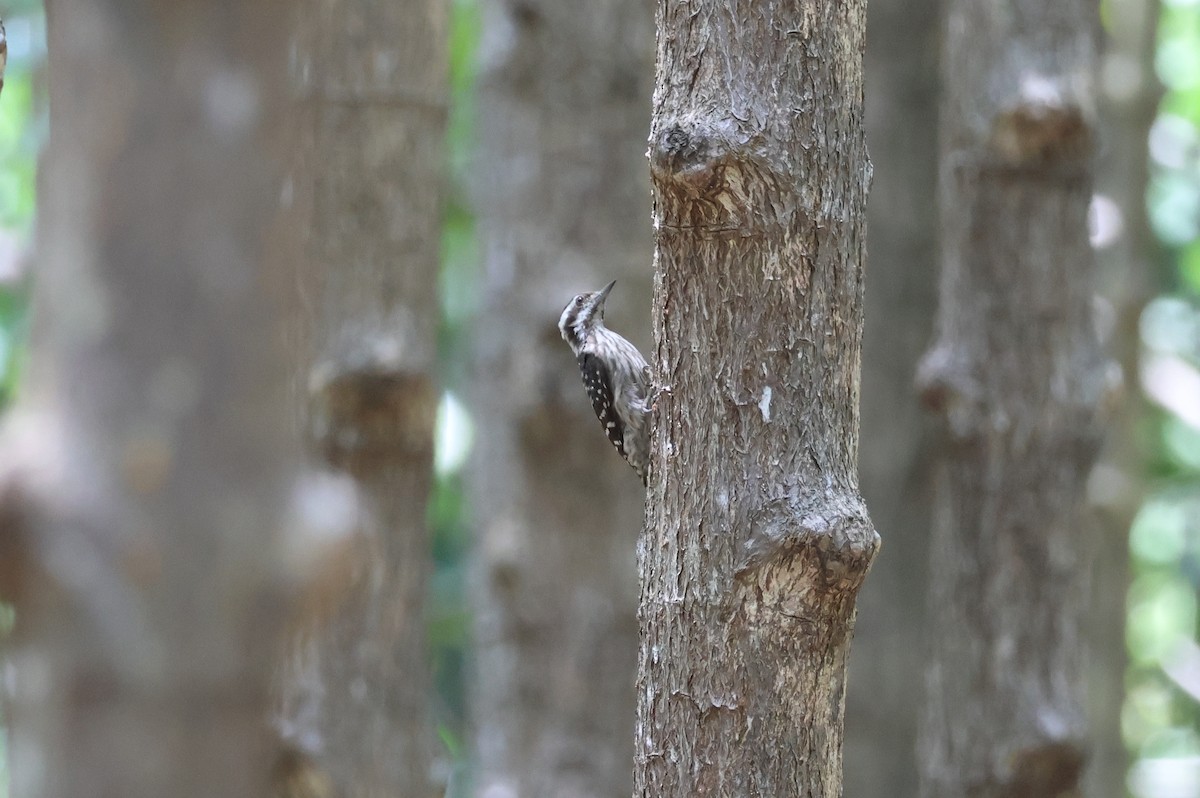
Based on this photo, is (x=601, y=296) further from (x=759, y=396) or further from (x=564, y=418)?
(x=759, y=396)

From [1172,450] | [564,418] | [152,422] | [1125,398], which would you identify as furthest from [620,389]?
[1172,450]

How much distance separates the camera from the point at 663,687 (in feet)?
11.1

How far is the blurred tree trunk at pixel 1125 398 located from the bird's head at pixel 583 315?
161 inches

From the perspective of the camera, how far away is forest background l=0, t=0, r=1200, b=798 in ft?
23.0

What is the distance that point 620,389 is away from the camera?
19.4ft

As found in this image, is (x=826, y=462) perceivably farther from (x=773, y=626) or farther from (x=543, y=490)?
(x=543, y=490)

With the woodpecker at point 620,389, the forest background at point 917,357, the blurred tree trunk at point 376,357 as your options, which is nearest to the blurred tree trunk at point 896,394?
the forest background at point 917,357

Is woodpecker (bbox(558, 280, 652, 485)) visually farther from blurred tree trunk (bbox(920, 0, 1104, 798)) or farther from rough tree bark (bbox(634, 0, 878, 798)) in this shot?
rough tree bark (bbox(634, 0, 878, 798))

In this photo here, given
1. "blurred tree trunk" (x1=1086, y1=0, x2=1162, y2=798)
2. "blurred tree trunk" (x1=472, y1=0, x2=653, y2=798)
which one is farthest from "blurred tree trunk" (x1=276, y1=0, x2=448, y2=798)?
"blurred tree trunk" (x1=1086, y1=0, x2=1162, y2=798)

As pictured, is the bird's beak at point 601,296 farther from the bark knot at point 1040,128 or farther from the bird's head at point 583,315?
the bark knot at point 1040,128

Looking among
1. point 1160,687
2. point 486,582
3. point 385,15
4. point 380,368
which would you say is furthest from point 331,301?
point 1160,687

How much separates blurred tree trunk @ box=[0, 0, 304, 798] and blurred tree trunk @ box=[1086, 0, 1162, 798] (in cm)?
820

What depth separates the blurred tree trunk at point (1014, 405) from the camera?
591cm

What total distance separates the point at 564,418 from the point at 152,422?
Answer: 16.9ft
